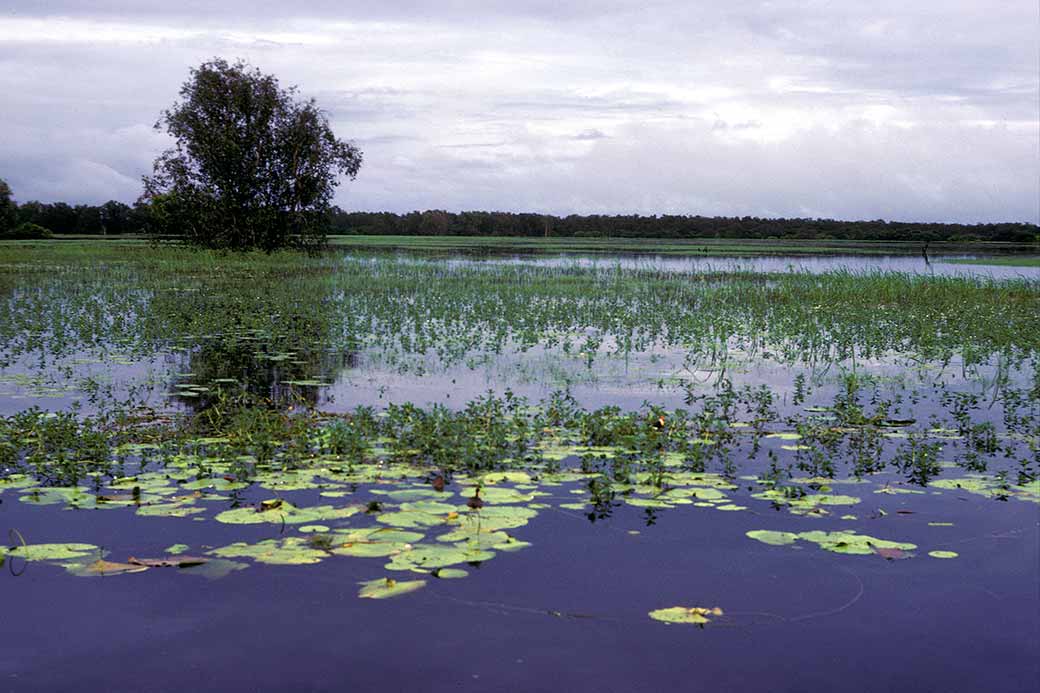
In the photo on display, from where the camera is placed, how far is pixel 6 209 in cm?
8519

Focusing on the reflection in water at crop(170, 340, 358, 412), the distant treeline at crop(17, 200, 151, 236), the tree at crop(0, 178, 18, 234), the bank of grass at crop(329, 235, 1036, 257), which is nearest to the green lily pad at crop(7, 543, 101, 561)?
the reflection in water at crop(170, 340, 358, 412)

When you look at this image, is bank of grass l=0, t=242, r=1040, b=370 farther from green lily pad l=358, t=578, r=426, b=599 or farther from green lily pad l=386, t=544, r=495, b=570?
green lily pad l=358, t=578, r=426, b=599

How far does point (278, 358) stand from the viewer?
15914 millimetres

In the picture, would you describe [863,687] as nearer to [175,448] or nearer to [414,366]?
[175,448]

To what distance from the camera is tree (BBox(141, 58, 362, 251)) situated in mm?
50562

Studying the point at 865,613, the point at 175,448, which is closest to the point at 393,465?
the point at 175,448

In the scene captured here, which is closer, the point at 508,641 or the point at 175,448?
the point at 508,641

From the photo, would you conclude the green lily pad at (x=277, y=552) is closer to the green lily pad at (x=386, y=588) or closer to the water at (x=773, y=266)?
the green lily pad at (x=386, y=588)

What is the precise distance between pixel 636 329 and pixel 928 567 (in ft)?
46.5

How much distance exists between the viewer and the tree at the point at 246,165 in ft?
166

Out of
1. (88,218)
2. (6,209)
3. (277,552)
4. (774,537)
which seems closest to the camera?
(277,552)

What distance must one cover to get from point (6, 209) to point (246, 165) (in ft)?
147

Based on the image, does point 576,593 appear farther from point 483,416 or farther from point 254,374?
point 254,374

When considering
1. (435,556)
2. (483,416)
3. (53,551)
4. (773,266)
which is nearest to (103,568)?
(53,551)
